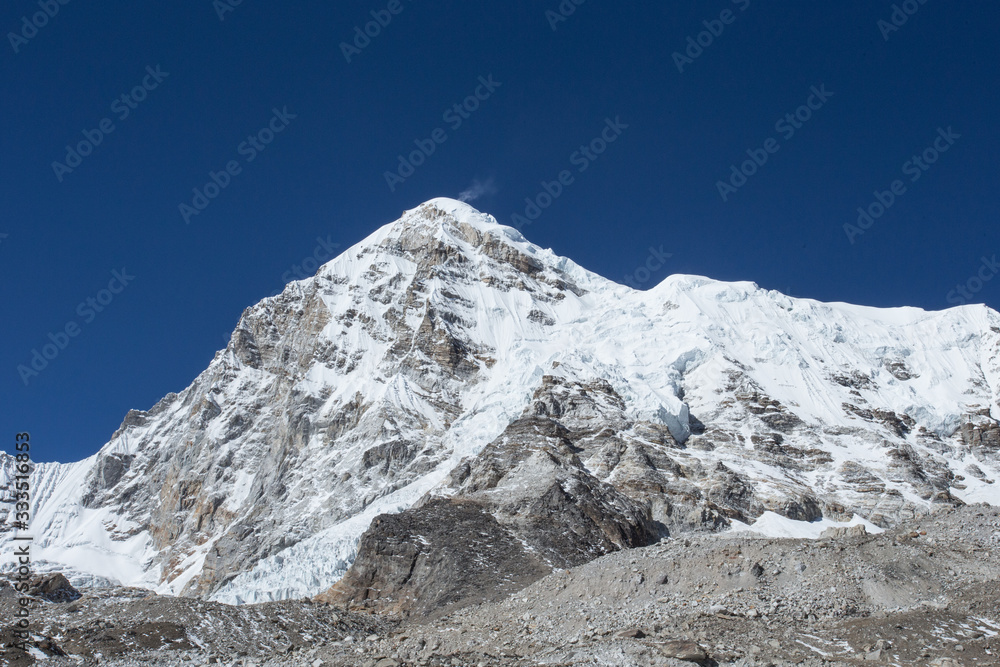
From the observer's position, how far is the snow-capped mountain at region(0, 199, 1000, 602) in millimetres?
88562

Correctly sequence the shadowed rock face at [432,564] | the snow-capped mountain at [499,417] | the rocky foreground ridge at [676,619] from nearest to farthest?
the rocky foreground ridge at [676,619] < the shadowed rock face at [432,564] < the snow-capped mountain at [499,417]

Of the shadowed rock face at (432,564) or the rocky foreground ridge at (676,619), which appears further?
the shadowed rock face at (432,564)

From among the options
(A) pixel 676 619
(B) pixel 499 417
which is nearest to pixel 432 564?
(A) pixel 676 619

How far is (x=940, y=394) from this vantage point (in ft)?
414

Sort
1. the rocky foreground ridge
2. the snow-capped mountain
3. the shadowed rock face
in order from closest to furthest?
the rocky foreground ridge
the shadowed rock face
the snow-capped mountain

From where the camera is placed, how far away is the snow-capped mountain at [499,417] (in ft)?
291

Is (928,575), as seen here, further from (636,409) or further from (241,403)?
(241,403)

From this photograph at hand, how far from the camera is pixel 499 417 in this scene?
353 ft

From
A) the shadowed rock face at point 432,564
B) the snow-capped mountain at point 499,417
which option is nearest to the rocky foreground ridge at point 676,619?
the shadowed rock face at point 432,564

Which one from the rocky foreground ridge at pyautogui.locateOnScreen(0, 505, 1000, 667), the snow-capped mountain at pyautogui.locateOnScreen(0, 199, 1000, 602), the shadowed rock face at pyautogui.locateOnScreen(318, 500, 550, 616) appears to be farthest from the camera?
the snow-capped mountain at pyautogui.locateOnScreen(0, 199, 1000, 602)

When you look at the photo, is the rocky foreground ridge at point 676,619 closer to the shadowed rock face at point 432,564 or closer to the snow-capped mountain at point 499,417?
the shadowed rock face at point 432,564

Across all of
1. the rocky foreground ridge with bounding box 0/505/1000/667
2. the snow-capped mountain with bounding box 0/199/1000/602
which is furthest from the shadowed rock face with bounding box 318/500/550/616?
the rocky foreground ridge with bounding box 0/505/1000/667

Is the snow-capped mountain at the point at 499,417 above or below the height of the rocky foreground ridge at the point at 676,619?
above

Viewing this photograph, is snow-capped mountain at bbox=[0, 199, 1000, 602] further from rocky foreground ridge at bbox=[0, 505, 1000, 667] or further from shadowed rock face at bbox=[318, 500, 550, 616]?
rocky foreground ridge at bbox=[0, 505, 1000, 667]
